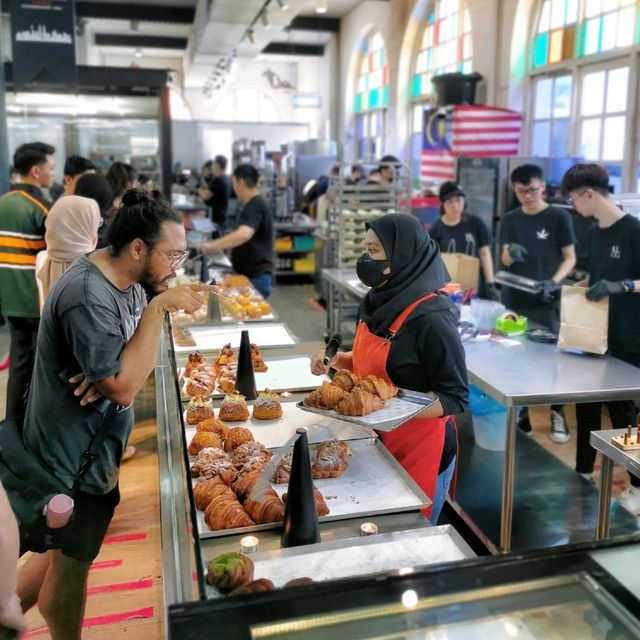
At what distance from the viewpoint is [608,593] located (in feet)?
3.90

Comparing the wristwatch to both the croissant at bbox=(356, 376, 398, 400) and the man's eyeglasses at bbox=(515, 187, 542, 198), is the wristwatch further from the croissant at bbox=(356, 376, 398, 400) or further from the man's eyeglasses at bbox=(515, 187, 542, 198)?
the croissant at bbox=(356, 376, 398, 400)

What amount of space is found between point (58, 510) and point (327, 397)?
0.79 metres

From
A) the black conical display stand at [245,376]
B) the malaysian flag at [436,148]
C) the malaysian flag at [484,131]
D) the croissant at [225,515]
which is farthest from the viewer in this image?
the malaysian flag at [436,148]

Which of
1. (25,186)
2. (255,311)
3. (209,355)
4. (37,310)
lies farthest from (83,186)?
(209,355)

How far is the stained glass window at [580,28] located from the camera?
23.0ft

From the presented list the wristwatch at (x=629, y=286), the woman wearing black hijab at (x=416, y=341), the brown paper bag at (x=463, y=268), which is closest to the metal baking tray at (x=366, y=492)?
the woman wearing black hijab at (x=416, y=341)

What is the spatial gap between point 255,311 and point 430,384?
2.09m

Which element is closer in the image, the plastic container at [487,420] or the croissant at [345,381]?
the croissant at [345,381]

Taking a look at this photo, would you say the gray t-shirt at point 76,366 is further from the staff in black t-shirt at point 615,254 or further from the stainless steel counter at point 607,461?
the staff in black t-shirt at point 615,254

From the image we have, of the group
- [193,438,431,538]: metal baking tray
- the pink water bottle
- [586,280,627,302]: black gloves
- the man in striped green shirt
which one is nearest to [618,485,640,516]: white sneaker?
[586,280,627,302]: black gloves

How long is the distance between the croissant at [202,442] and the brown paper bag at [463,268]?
3044 millimetres

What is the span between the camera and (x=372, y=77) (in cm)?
1488

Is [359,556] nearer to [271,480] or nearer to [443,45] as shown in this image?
[271,480]

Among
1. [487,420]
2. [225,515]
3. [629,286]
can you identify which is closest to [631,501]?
[629,286]
